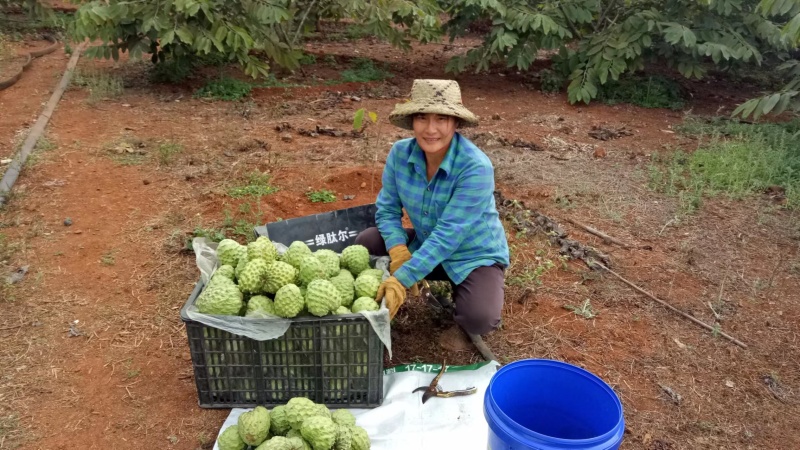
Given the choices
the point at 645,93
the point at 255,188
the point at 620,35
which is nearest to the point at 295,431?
the point at 255,188

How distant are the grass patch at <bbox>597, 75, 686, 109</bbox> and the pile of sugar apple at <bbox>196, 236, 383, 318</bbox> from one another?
6.52 metres

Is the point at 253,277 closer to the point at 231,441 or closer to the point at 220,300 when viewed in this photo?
the point at 220,300

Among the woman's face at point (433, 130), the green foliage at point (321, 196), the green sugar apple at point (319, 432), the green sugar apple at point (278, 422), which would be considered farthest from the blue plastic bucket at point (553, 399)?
the green foliage at point (321, 196)

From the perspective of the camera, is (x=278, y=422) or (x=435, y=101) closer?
(x=278, y=422)

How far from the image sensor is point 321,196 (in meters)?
4.89

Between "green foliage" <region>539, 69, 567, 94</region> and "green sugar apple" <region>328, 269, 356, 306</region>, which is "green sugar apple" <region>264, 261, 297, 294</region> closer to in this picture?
"green sugar apple" <region>328, 269, 356, 306</region>

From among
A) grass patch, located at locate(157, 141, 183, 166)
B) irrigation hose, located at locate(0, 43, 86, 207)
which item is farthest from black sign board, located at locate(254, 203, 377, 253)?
irrigation hose, located at locate(0, 43, 86, 207)

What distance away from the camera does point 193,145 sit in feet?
19.3

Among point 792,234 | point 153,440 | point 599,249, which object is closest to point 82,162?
point 153,440

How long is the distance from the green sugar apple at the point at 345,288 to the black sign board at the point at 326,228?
2.87 ft

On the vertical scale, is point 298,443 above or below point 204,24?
below

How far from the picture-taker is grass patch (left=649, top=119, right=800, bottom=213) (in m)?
5.36

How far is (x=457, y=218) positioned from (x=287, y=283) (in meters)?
0.86

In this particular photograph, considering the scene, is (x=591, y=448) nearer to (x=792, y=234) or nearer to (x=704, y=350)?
(x=704, y=350)
